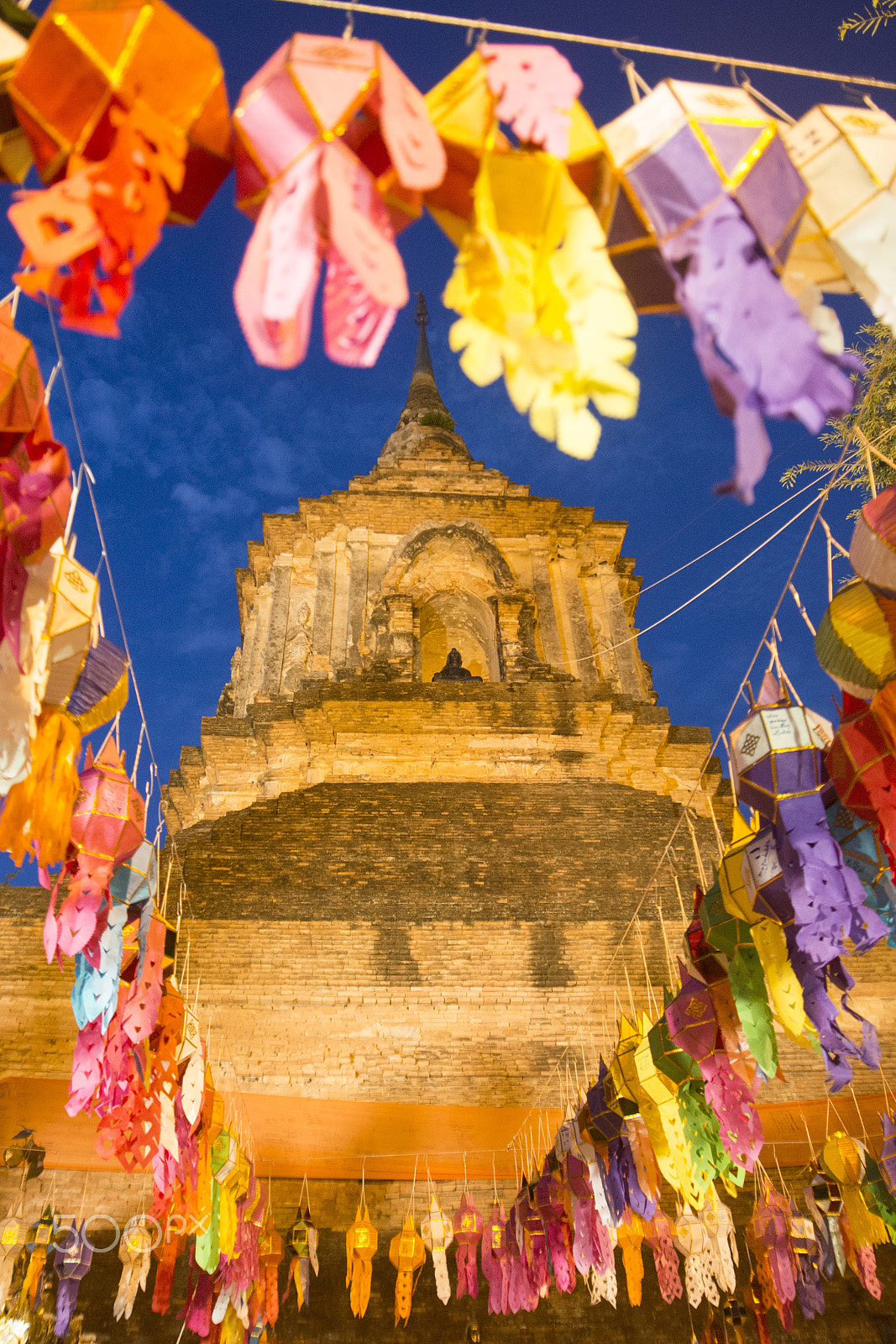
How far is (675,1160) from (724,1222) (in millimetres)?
2177

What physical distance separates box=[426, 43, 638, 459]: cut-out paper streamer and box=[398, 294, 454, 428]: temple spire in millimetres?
20002

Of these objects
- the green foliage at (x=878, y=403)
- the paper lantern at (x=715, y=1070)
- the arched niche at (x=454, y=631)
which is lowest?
the paper lantern at (x=715, y=1070)

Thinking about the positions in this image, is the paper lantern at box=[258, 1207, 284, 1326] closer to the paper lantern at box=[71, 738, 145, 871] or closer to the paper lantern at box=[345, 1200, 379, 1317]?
the paper lantern at box=[345, 1200, 379, 1317]

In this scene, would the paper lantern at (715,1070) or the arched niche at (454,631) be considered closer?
the paper lantern at (715,1070)

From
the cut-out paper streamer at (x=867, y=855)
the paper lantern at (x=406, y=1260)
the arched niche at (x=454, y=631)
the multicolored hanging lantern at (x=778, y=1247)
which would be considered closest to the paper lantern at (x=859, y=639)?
the cut-out paper streamer at (x=867, y=855)

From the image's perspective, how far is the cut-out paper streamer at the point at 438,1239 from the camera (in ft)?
24.5

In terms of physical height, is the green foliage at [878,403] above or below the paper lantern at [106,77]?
above

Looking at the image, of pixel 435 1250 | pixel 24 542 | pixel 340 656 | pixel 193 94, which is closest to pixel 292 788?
pixel 340 656

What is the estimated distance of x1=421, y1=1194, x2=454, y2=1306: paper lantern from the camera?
747 cm

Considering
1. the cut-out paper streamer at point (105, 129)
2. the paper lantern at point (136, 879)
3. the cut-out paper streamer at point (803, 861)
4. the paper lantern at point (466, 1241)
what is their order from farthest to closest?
the paper lantern at point (466, 1241), the paper lantern at point (136, 879), the cut-out paper streamer at point (803, 861), the cut-out paper streamer at point (105, 129)

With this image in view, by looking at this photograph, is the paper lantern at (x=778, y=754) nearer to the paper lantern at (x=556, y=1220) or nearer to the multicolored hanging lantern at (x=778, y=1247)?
the paper lantern at (x=556, y=1220)

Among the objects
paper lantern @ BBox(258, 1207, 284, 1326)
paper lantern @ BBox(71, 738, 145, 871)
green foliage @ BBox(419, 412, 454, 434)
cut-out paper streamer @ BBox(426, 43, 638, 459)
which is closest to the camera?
cut-out paper streamer @ BBox(426, 43, 638, 459)

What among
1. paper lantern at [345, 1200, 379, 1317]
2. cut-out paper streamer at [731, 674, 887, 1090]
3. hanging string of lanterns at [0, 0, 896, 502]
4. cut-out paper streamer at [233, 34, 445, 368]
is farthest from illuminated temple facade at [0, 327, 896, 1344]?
cut-out paper streamer at [233, 34, 445, 368]

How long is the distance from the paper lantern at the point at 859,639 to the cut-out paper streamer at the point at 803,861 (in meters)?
0.54
